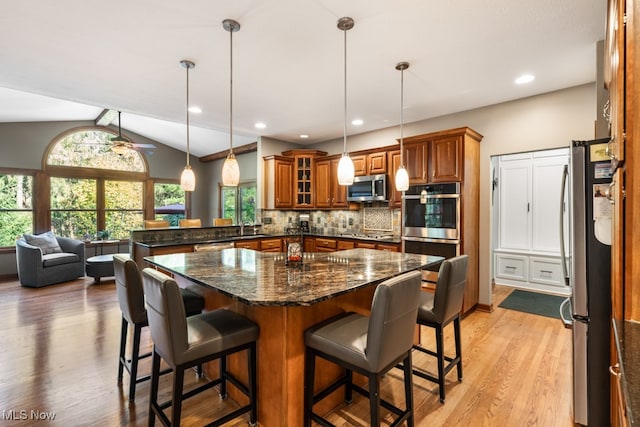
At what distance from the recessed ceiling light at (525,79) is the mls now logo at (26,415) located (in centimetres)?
476

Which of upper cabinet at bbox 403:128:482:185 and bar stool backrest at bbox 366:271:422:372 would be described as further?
upper cabinet at bbox 403:128:482:185

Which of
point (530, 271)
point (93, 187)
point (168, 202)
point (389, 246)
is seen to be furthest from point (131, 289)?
point (168, 202)

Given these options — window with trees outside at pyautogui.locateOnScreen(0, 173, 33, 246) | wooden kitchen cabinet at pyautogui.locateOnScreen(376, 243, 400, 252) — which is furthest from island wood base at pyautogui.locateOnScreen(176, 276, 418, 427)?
window with trees outside at pyautogui.locateOnScreen(0, 173, 33, 246)

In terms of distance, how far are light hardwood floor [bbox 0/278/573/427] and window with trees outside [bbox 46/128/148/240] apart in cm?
378

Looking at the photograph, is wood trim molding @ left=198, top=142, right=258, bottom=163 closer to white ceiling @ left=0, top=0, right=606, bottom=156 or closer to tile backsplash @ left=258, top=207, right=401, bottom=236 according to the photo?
tile backsplash @ left=258, top=207, right=401, bottom=236

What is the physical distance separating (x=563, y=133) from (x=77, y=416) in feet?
16.4

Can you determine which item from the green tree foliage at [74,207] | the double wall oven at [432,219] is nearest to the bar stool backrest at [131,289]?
the double wall oven at [432,219]

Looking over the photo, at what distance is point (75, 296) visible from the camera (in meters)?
4.65

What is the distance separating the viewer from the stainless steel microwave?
479 centimetres

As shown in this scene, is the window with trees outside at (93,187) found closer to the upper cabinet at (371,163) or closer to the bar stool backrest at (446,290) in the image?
the upper cabinet at (371,163)

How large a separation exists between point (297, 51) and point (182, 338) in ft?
7.77

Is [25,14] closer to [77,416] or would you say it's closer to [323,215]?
[77,416]

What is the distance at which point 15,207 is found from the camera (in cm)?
608

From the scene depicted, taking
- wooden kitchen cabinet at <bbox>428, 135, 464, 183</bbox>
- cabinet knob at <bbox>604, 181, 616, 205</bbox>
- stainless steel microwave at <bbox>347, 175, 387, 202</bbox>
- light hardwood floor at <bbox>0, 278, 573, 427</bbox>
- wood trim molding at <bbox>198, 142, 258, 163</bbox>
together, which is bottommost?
light hardwood floor at <bbox>0, 278, 573, 427</bbox>
